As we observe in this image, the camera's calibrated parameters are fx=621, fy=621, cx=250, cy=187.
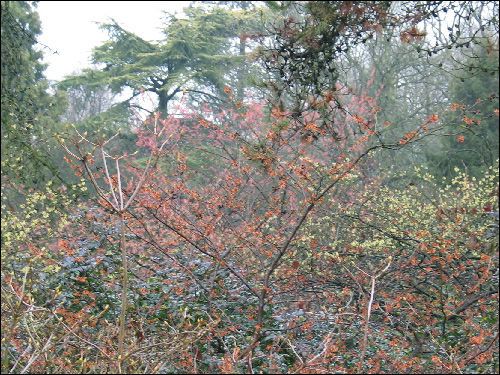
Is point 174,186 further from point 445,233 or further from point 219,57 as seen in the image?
point 219,57

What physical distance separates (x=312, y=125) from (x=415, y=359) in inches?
76.2

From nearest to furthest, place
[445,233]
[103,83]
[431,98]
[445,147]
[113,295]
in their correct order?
[113,295] → [445,233] → [445,147] → [431,98] → [103,83]

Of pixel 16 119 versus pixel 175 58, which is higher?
pixel 175 58

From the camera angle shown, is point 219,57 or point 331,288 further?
point 219,57

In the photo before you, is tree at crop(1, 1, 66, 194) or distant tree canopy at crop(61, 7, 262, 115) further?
distant tree canopy at crop(61, 7, 262, 115)

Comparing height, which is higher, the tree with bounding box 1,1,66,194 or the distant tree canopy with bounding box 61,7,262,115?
the distant tree canopy with bounding box 61,7,262,115

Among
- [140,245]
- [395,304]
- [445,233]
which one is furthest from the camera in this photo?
[140,245]

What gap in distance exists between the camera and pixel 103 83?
18922 mm

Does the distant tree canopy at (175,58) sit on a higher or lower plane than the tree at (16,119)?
higher

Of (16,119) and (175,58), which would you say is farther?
(175,58)

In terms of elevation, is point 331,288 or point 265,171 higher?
point 265,171

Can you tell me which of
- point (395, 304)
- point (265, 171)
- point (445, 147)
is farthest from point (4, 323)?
point (445, 147)

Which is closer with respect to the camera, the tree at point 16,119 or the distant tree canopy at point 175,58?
the tree at point 16,119

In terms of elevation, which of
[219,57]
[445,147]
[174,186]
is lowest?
[174,186]
